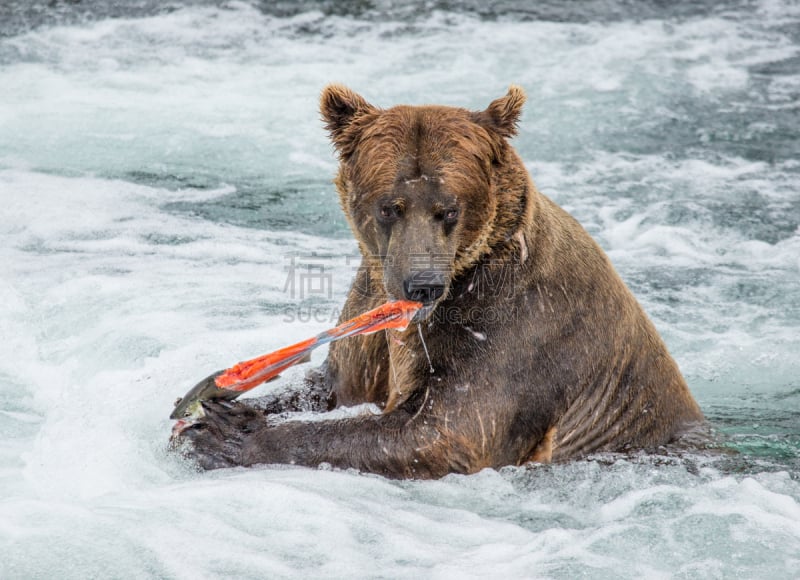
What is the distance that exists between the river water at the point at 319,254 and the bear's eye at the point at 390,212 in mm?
1336

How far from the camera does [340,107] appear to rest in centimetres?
573

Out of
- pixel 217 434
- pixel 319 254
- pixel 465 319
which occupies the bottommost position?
pixel 217 434

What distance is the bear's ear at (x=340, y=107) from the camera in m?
5.68

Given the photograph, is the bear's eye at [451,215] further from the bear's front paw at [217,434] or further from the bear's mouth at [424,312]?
the bear's front paw at [217,434]

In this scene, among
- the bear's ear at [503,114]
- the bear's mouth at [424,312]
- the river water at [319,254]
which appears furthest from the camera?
the bear's ear at [503,114]

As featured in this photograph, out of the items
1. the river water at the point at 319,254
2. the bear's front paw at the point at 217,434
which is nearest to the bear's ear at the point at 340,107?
the bear's front paw at the point at 217,434

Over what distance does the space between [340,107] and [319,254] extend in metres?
3.91

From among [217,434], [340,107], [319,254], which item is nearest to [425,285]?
[340,107]

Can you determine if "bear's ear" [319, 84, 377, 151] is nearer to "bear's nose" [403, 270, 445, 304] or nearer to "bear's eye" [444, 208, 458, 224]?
"bear's eye" [444, 208, 458, 224]

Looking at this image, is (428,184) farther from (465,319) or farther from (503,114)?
(465,319)

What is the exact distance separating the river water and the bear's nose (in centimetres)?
106

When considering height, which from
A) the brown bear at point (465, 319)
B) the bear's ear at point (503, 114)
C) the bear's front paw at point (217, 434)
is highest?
the bear's ear at point (503, 114)

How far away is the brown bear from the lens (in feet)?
17.7

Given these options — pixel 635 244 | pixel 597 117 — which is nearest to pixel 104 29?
pixel 597 117
